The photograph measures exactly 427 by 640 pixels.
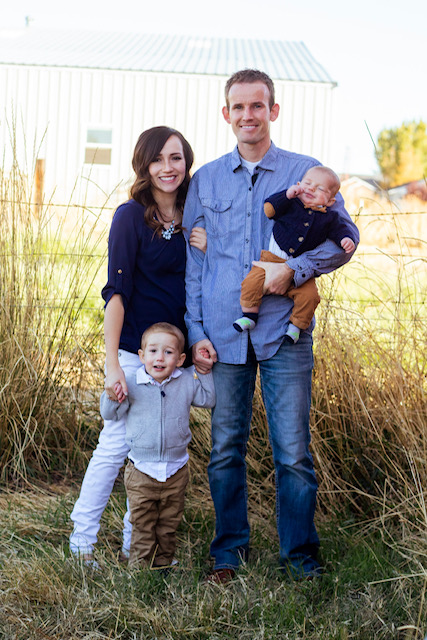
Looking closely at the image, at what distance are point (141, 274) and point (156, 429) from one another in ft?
2.04

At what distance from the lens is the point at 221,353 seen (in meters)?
2.73

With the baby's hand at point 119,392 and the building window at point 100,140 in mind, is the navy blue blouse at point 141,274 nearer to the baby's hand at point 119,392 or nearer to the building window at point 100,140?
the baby's hand at point 119,392

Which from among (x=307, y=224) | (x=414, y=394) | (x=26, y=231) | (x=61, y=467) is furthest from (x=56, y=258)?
(x=414, y=394)

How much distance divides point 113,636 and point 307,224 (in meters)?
1.59

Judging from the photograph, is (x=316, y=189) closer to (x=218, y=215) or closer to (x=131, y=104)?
(x=218, y=215)

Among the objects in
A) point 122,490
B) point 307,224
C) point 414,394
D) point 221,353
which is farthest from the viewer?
point 122,490

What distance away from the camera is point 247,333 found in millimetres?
2689

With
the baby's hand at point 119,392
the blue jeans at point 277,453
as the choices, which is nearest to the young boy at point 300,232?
the blue jeans at point 277,453

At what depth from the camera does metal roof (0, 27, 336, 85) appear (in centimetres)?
1552

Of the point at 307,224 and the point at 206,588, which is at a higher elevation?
the point at 307,224

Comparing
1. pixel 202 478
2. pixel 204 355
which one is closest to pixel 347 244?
pixel 204 355

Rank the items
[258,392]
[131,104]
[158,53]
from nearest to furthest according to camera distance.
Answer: [258,392]
[131,104]
[158,53]

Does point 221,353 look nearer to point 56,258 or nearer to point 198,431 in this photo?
point 198,431

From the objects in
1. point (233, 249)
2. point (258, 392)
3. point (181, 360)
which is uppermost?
point (233, 249)
